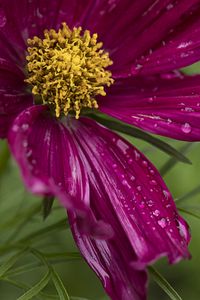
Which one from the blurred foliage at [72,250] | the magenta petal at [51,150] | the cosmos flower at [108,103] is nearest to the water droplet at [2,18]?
the cosmos flower at [108,103]

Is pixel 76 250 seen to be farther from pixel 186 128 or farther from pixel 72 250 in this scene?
pixel 186 128

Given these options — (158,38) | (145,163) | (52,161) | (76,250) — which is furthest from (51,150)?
(76,250)

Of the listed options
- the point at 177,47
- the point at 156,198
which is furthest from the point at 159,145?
the point at 177,47

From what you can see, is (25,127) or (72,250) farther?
(72,250)

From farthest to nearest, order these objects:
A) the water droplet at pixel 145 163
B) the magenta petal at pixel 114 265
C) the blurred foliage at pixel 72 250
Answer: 1. the blurred foliage at pixel 72 250
2. the water droplet at pixel 145 163
3. the magenta petal at pixel 114 265

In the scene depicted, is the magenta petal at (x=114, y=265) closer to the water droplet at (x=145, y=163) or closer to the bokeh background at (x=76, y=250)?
the water droplet at (x=145, y=163)

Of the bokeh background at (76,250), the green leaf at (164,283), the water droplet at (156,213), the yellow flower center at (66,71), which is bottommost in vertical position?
the bokeh background at (76,250)

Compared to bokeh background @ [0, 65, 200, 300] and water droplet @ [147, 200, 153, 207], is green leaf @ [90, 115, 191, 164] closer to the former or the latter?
water droplet @ [147, 200, 153, 207]

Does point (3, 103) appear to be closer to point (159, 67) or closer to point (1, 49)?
point (1, 49)
